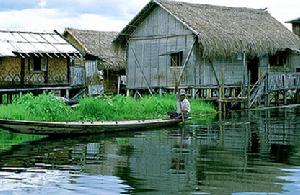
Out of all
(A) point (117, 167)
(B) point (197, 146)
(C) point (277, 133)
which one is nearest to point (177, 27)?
(C) point (277, 133)

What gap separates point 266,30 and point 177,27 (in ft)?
18.6

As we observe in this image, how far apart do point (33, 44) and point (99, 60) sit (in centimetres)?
913

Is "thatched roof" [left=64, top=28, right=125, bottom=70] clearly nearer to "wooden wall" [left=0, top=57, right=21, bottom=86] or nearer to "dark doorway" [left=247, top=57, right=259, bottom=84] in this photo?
"dark doorway" [left=247, top=57, right=259, bottom=84]

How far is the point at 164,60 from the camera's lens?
30.5 m

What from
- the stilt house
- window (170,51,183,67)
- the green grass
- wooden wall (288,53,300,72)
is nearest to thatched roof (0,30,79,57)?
window (170,51,183,67)

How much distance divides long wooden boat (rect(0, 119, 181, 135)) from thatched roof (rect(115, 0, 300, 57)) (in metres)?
7.68

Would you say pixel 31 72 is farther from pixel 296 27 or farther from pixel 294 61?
pixel 296 27

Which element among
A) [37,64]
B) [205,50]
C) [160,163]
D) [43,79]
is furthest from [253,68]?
[160,163]

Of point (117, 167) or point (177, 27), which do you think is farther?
point (177, 27)

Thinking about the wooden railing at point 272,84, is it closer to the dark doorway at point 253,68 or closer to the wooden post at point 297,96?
the wooden post at point 297,96

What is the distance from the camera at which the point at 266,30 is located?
32.3 metres

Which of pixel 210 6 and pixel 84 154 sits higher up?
pixel 210 6

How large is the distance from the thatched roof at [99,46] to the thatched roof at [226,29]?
5155 millimetres

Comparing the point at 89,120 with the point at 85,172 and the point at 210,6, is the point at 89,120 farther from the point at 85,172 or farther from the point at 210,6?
the point at 210,6
